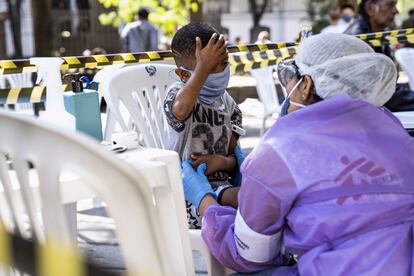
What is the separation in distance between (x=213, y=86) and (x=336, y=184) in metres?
0.99

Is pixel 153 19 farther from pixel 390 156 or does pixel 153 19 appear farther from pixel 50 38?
pixel 390 156

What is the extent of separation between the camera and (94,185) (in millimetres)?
1133

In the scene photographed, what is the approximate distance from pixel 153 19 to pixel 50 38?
3363mm

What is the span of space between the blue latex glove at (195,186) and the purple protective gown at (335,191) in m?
0.44

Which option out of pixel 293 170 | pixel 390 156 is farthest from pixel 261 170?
pixel 390 156

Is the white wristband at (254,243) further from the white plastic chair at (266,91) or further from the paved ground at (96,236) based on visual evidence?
the white plastic chair at (266,91)

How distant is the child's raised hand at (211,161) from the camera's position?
97.8 inches

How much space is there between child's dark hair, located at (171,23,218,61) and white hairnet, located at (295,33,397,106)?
2.32ft

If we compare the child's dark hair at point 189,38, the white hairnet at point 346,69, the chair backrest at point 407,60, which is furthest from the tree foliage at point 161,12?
the white hairnet at point 346,69

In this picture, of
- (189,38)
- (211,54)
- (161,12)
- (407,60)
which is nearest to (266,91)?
(407,60)

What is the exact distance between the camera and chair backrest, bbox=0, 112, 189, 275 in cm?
107

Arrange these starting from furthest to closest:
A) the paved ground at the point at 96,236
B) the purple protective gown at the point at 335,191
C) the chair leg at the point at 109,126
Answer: the chair leg at the point at 109,126
the paved ground at the point at 96,236
the purple protective gown at the point at 335,191

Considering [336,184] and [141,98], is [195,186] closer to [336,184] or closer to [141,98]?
[336,184]

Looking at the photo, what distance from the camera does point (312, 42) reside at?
1.90 metres
